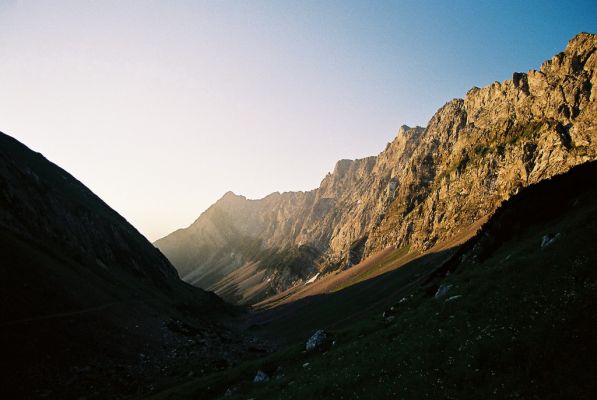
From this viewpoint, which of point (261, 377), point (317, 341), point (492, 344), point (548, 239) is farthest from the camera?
point (317, 341)

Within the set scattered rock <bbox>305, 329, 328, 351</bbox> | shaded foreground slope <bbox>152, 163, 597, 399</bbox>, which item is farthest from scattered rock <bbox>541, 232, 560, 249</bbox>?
scattered rock <bbox>305, 329, 328, 351</bbox>

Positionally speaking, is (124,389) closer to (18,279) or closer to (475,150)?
(18,279)

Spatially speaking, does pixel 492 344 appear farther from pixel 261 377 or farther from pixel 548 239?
pixel 261 377

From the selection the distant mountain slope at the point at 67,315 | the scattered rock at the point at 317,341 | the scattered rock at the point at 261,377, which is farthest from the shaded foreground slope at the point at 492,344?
the distant mountain slope at the point at 67,315

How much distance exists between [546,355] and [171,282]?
6428 inches

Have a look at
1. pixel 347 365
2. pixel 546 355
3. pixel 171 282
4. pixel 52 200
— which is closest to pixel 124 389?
pixel 347 365

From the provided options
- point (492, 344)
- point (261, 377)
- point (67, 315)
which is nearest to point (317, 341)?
point (261, 377)

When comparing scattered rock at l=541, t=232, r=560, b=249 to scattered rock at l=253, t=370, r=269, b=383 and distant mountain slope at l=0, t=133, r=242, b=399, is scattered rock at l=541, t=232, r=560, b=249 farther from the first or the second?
distant mountain slope at l=0, t=133, r=242, b=399

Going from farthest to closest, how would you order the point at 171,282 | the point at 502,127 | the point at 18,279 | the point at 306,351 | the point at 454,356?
the point at 502,127 → the point at 171,282 → the point at 18,279 → the point at 306,351 → the point at 454,356

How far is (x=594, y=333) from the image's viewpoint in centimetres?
1457

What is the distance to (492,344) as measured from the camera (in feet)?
57.2

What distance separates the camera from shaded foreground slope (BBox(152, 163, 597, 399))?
48.4ft

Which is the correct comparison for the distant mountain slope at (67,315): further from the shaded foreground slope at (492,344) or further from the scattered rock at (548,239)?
the scattered rock at (548,239)

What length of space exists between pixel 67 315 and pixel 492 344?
57.3 meters
